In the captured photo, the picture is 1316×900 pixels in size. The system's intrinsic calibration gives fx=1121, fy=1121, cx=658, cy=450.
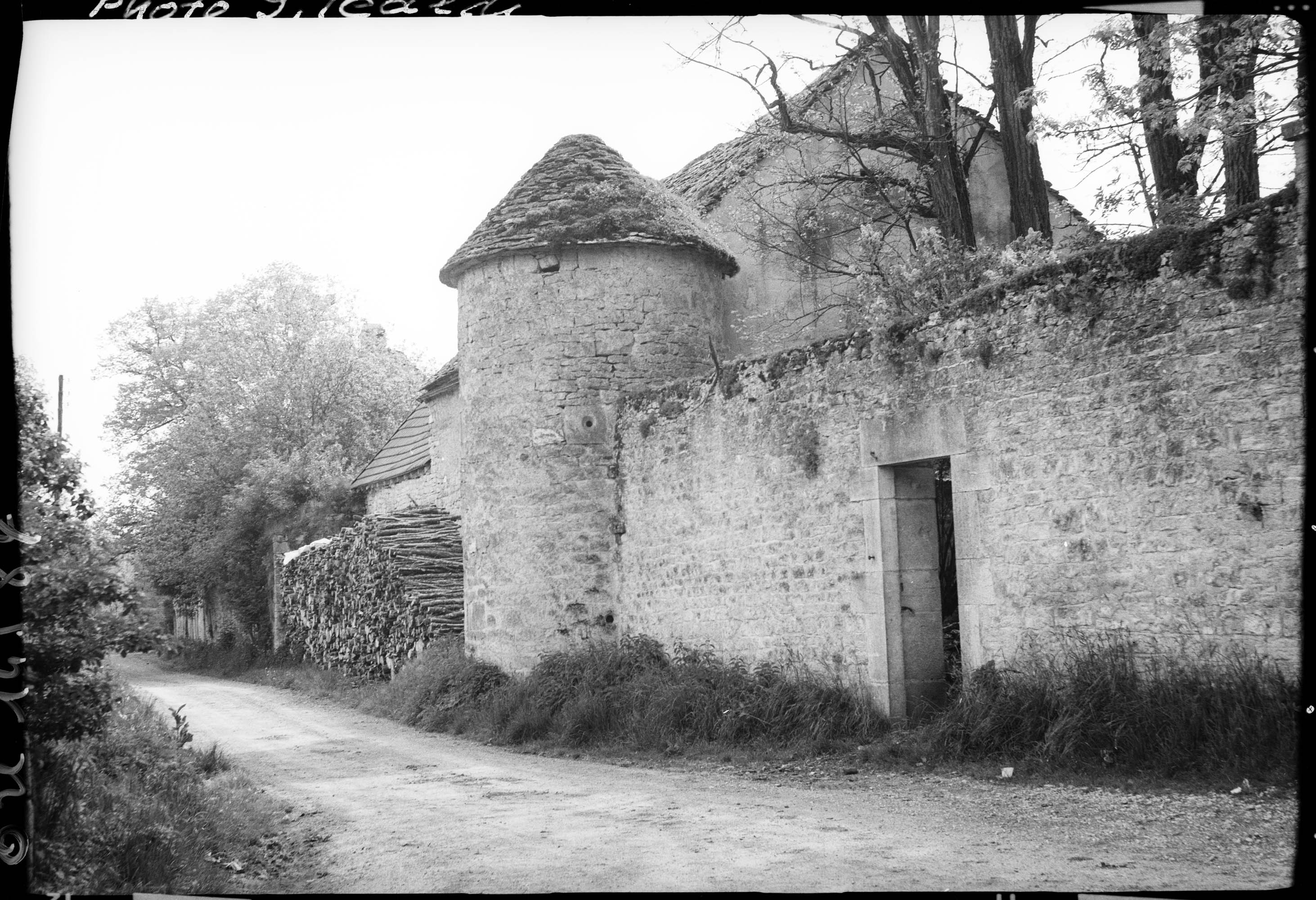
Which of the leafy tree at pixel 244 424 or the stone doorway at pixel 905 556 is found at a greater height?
the leafy tree at pixel 244 424

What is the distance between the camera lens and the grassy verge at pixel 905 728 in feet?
20.9

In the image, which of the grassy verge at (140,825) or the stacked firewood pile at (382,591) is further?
the stacked firewood pile at (382,591)

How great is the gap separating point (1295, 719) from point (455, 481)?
1435 centimetres

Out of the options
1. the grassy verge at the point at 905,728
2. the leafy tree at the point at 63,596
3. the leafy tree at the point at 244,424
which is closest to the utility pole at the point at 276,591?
the leafy tree at the point at 244,424

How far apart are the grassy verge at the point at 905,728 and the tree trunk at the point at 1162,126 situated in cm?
414

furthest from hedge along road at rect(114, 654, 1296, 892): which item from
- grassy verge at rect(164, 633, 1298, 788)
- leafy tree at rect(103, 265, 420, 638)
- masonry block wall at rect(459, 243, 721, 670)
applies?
leafy tree at rect(103, 265, 420, 638)

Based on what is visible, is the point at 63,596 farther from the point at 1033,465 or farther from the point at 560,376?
the point at 560,376

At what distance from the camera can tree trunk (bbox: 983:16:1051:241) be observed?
44.5 feet

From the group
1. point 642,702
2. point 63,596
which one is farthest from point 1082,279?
point 63,596

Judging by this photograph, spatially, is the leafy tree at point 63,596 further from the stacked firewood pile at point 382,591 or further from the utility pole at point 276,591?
the utility pole at point 276,591

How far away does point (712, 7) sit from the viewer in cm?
331

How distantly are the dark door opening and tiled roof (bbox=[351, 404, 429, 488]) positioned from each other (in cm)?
1102

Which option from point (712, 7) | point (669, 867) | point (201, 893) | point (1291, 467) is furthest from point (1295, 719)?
Result: point (201, 893)

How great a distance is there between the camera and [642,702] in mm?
10320
